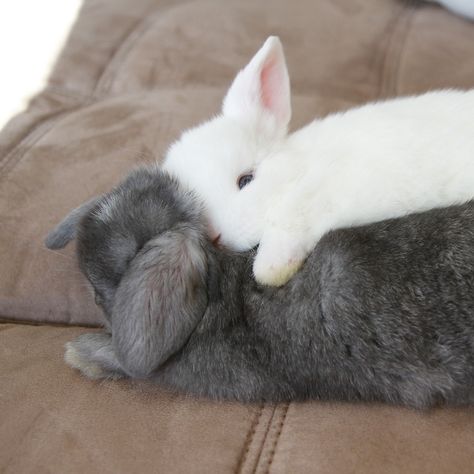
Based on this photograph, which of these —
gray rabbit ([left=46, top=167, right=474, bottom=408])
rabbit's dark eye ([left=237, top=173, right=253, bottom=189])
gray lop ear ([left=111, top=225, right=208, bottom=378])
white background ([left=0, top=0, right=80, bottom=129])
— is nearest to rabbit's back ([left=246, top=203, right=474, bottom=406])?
gray rabbit ([left=46, top=167, right=474, bottom=408])

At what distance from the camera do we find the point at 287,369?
97cm

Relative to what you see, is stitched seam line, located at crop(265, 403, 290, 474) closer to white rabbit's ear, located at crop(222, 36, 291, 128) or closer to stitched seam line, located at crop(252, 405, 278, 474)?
stitched seam line, located at crop(252, 405, 278, 474)

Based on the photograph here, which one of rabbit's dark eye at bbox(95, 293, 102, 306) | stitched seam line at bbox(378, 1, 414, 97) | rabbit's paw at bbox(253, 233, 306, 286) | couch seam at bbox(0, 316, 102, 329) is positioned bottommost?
couch seam at bbox(0, 316, 102, 329)

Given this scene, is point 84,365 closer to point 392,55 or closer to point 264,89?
point 264,89

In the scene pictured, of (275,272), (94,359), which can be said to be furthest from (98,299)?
(275,272)

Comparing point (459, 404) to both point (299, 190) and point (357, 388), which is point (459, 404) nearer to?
point (357, 388)

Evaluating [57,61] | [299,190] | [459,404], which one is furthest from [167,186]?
[57,61]

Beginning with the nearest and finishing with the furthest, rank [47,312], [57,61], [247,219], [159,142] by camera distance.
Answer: [247,219] < [47,312] < [159,142] < [57,61]

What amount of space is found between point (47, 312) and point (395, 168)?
0.72 meters

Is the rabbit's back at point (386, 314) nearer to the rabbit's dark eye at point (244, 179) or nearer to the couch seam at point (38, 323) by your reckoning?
the rabbit's dark eye at point (244, 179)

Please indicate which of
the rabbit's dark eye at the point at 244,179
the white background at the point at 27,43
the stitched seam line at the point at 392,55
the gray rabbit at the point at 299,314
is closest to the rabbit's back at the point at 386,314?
the gray rabbit at the point at 299,314

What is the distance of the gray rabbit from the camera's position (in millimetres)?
916

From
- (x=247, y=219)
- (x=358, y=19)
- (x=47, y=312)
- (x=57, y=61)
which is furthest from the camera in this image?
(x=358, y=19)

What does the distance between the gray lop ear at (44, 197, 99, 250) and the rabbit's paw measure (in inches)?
13.4
